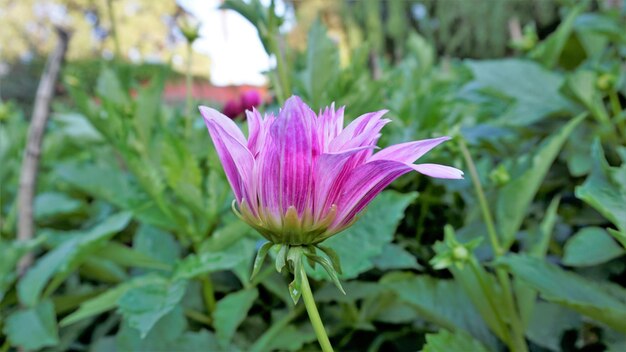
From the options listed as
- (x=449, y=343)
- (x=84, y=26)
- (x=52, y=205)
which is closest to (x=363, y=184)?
(x=449, y=343)

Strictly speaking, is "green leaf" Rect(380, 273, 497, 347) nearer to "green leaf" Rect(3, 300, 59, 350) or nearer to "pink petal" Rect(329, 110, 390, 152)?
"pink petal" Rect(329, 110, 390, 152)

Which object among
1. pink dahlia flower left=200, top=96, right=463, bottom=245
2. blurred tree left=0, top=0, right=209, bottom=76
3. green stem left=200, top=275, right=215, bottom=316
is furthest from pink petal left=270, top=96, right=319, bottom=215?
blurred tree left=0, top=0, right=209, bottom=76

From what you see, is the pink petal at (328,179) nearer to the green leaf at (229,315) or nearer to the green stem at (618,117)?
the green leaf at (229,315)

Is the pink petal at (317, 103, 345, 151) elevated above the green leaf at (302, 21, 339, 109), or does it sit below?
below

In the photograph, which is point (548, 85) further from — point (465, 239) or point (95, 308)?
point (95, 308)

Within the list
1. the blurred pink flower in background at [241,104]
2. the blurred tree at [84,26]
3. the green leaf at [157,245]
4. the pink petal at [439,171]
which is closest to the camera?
the pink petal at [439,171]

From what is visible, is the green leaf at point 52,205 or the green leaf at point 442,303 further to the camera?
the green leaf at point 52,205

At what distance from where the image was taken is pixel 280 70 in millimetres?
514

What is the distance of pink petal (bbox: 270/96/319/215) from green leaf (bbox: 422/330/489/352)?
15cm

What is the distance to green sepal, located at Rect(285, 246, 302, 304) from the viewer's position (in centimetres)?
29

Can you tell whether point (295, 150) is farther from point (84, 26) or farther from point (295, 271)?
point (84, 26)

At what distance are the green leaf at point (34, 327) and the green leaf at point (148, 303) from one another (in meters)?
0.14

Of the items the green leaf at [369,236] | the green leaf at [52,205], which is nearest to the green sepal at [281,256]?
the green leaf at [369,236]

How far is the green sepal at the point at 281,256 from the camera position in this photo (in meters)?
0.30
